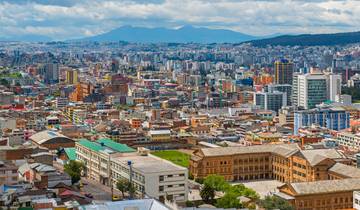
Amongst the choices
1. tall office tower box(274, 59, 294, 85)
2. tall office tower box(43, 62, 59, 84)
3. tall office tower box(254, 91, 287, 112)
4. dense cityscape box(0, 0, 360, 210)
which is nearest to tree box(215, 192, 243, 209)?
dense cityscape box(0, 0, 360, 210)

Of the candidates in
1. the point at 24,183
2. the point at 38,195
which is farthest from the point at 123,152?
the point at 38,195

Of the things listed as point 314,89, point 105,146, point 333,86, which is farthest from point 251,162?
point 333,86

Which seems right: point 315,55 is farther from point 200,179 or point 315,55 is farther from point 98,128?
point 200,179

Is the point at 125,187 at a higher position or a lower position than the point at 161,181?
lower

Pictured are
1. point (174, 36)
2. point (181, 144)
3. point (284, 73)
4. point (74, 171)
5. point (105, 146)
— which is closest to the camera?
point (74, 171)

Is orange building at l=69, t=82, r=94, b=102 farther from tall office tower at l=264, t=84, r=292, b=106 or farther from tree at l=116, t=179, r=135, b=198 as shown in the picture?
tree at l=116, t=179, r=135, b=198

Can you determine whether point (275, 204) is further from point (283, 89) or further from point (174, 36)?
point (174, 36)
